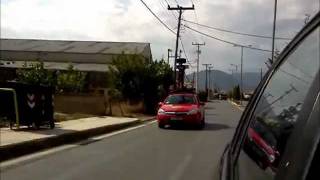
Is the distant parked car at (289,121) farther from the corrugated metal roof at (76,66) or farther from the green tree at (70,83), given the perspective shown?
the corrugated metal roof at (76,66)

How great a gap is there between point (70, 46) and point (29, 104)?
2566 inches

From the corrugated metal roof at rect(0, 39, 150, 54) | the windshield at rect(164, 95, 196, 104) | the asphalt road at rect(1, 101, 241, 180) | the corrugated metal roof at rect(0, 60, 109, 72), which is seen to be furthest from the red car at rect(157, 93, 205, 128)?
the corrugated metal roof at rect(0, 39, 150, 54)

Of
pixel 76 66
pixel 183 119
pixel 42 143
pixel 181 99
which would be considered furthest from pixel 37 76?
pixel 76 66

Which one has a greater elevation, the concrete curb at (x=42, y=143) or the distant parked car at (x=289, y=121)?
the distant parked car at (x=289, y=121)

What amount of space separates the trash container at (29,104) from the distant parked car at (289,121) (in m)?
14.1

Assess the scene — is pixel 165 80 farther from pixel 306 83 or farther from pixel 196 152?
pixel 306 83

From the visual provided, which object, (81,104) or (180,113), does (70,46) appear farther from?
(180,113)

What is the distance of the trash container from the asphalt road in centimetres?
236

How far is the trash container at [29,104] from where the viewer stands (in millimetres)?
16734

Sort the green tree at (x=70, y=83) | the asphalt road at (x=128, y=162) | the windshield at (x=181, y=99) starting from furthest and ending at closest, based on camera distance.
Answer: the green tree at (x=70, y=83)
the windshield at (x=181, y=99)
the asphalt road at (x=128, y=162)

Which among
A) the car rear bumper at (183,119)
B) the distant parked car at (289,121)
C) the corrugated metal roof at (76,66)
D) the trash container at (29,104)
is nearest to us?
the distant parked car at (289,121)

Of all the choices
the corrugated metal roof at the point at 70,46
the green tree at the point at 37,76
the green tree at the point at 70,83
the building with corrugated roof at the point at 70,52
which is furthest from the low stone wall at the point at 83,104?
the corrugated metal roof at the point at 70,46

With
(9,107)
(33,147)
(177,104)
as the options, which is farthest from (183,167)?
(177,104)

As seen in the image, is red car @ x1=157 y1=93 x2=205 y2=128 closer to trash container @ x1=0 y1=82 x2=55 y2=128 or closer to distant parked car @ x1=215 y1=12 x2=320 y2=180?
trash container @ x1=0 y1=82 x2=55 y2=128
